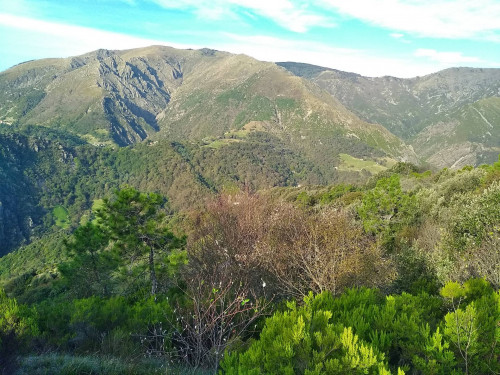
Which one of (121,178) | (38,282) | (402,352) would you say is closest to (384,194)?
(402,352)

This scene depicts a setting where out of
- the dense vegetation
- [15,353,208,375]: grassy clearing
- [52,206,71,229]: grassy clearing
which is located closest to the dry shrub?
the dense vegetation

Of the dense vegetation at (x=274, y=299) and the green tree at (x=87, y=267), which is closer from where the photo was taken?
the dense vegetation at (x=274, y=299)

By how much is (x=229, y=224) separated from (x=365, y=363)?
1177 cm

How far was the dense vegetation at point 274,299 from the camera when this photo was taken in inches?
169

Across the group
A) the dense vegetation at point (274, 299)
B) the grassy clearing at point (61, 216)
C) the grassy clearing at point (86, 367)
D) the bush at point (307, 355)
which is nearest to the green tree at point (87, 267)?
the dense vegetation at point (274, 299)

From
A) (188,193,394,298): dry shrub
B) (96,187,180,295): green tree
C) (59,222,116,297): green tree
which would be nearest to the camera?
(188,193,394,298): dry shrub

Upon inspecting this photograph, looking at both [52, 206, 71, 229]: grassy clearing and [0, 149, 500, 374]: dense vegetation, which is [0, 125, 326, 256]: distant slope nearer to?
[52, 206, 71, 229]: grassy clearing

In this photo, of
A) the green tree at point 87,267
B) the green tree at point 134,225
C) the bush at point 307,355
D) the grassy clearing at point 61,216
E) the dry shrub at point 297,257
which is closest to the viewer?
the bush at point 307,355

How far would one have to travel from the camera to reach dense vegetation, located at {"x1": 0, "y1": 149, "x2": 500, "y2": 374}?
4285mm

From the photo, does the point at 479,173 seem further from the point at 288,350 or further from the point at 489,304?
the point at 288,350

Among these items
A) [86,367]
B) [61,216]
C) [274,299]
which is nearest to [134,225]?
[274,299]

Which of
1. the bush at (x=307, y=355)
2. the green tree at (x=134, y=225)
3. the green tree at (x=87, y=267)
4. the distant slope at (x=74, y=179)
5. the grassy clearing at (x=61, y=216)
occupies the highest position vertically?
the bush at (x=307, y=355)

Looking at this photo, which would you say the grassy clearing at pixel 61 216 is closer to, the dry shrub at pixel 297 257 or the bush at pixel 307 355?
the dry shrub at pixel 297 257

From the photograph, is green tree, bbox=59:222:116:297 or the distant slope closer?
green tree, bbox=59:222:116:297
